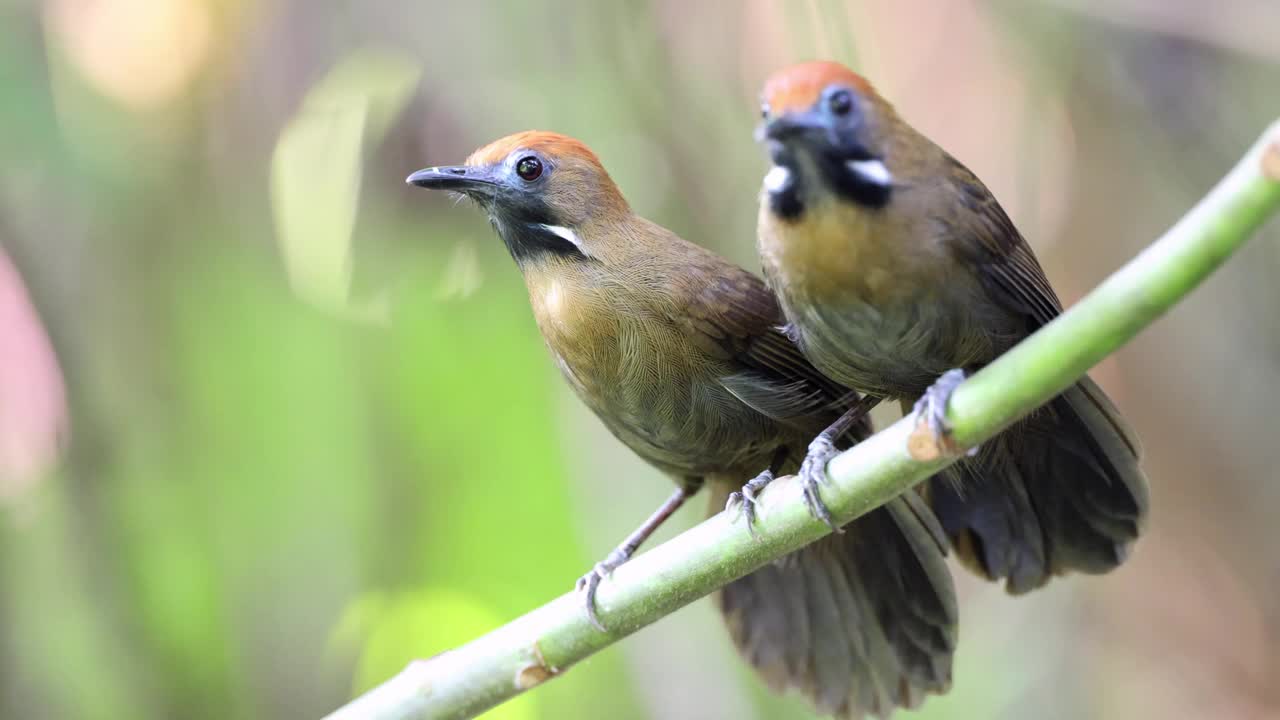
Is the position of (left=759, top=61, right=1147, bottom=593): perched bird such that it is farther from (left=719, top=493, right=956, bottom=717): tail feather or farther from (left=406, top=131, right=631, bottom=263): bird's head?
(left=406, top=131, right=631, bottom=263): bird's head

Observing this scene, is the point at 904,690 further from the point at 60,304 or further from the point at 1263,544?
the point at 60,304

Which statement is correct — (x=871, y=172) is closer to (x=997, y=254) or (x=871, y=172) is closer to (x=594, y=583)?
(x=997, y=254)

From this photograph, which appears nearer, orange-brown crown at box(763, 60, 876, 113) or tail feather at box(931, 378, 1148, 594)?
orange-brown crown at box(763, 60, 876, 113)

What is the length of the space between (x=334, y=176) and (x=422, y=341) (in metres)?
0.67

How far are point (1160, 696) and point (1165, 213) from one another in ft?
5.96

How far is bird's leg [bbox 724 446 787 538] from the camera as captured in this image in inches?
103

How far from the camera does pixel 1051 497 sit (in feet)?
10.3

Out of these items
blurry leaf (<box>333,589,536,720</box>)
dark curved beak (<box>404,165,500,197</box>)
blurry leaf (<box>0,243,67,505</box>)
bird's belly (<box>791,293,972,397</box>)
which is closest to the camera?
bird's belly (<box>791,293,972,397</box>)

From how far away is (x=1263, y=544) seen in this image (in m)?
4.85

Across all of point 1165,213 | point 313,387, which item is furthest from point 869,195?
point 313,387

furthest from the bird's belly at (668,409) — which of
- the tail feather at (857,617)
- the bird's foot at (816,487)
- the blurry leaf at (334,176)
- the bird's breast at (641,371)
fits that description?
the blurry leaf at (334,176)

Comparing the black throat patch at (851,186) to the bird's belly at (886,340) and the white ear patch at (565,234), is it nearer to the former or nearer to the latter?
the bird's belly at (886,340)

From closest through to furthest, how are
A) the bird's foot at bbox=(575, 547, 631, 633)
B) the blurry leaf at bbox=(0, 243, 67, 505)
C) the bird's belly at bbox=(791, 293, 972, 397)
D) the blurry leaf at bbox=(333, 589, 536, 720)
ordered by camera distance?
the bird's belly at bbox=(791, 293, 972, 397) → the bird's foot at bbox=(575, 547, 631, 633) → the blurry leaf at bbox=(0, 243, 67, 505) → the blurry leaf at bbox=(333, 589, 536, 720)

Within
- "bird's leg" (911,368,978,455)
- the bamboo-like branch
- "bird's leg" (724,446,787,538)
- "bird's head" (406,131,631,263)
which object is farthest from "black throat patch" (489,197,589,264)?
"bird's leg" (911,368,978,455)
